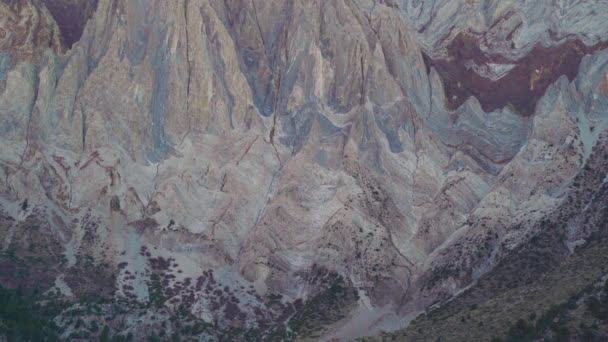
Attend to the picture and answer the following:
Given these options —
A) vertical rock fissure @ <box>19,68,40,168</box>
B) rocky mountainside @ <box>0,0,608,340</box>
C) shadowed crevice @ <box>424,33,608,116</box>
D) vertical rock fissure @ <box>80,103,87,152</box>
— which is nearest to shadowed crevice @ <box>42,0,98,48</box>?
rocky mountainside @ <box>0,0,608,340</box>

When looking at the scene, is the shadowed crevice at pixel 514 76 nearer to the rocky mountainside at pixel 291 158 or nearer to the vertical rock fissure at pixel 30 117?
the rocky mountainside at pixel 291 158

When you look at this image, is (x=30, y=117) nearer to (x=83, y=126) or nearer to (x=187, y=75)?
(x=83, y=126)

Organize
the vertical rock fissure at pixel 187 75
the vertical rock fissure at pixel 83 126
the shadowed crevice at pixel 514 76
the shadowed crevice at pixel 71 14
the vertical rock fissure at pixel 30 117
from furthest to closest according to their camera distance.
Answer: the shadowed crevice at pixel 71 14, the vertical rock fissure at pixel 187 75, the vertical rock fissure at pixel 83 126, the shadowed crevice at pixel 514 76, the vertical rock fissure at pixel 30 117

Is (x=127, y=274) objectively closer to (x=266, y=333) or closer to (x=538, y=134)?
(x=266, y=333)

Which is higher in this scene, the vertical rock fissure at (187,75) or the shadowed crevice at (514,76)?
the vertical rock fissure at (187,75)

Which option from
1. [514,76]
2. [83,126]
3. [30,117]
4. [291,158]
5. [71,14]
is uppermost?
[71,14]

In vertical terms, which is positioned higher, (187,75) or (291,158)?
(187,75)

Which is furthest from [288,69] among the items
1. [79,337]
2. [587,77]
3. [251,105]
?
[79,337]

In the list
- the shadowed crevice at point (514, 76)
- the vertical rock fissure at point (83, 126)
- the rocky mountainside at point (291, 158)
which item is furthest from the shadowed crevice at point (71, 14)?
the shadowed crevice at point (514, 76)

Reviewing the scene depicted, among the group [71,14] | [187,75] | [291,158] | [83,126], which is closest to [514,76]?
[291,158]
